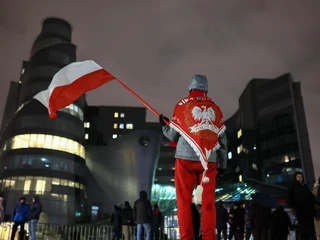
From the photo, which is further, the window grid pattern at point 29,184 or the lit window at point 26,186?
the window grid pattern at point 29,184

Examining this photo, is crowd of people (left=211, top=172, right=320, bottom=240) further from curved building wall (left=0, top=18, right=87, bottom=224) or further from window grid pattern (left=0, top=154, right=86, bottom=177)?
window grid pattern (left=0, top=154, right=86, bottom=177)

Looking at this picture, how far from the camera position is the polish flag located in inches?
241

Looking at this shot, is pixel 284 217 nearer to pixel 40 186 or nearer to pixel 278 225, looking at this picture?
pixel 278 225

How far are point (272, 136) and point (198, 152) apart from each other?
2914 inches

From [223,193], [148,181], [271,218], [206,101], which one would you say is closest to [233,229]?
[271,218]

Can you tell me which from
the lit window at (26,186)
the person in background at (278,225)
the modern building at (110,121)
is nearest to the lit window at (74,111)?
the lit window at (26,186)

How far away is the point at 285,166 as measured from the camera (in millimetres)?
68000

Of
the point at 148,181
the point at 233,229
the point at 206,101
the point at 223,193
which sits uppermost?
the point at 148,181

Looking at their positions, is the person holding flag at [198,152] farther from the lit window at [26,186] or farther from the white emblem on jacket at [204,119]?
the lit window at [26,186]

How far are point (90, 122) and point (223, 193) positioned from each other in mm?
61234

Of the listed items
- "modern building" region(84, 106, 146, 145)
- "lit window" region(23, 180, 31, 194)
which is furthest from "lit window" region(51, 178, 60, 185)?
"modern building" region(84, 106, 146, 145)

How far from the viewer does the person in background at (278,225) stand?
9484 millimetres

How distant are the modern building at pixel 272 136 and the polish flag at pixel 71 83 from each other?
6494 cm

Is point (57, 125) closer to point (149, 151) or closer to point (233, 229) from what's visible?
point (149, 151)
